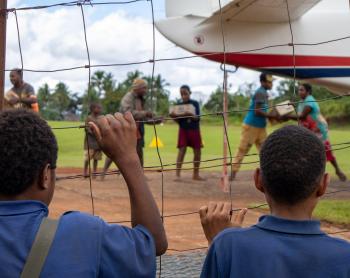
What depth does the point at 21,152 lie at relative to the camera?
5.19 ft

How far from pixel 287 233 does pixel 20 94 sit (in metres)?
6.56

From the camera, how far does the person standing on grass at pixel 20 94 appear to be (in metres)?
7.43

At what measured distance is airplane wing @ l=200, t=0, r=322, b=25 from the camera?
8.02m

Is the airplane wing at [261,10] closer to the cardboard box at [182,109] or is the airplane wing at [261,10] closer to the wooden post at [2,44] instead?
the cardboard box at [182,109]

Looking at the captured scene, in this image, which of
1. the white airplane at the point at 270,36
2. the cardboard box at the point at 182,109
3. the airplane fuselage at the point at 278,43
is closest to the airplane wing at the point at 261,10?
the white airplane at the point at 270,36

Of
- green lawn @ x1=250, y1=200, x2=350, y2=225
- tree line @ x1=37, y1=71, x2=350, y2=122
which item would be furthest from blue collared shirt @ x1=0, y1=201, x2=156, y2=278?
tree line @ x1=37, y1=71, x2=350, y2=122

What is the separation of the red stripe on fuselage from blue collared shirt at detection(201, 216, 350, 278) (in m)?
7.24

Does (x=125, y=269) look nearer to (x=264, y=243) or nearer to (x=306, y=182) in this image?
(x=264, y=243)

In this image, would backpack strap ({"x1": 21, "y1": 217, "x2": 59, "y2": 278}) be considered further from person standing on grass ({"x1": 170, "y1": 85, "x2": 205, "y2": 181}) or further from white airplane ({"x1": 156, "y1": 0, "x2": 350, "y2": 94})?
person standing on grass ({"x1": 170, "y1": 85, "x2": 205, "y2": 181})

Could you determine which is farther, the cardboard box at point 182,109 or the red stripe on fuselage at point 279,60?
the cardboard box at point 182,109

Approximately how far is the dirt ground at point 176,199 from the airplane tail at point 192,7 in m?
2.55

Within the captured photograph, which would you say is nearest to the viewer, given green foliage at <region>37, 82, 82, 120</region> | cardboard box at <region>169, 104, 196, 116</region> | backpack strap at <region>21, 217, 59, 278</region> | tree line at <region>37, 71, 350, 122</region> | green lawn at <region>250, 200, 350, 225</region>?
backpack strap at <region>21, 217, 59, 278</region>

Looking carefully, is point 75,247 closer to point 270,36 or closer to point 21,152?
point 21,152

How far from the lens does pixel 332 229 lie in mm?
5867
